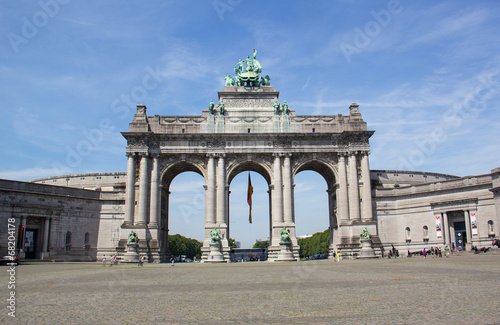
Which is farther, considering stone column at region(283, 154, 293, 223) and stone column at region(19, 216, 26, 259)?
stone column at region(283, 154, 293, 223)

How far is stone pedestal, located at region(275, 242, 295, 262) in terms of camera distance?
5191 cm

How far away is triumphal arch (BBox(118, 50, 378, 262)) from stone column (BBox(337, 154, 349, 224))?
5.1 inches

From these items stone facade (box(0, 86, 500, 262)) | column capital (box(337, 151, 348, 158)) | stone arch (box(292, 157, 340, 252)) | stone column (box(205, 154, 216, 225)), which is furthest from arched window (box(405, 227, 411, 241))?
stone column (box(205, 154, 216, 225))

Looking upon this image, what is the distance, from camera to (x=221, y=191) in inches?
2229

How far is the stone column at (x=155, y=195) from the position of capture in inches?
2217

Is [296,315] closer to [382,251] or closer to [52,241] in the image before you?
[382,251]

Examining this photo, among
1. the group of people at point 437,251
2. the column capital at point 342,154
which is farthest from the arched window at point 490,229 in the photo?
the column capital at point 342,154

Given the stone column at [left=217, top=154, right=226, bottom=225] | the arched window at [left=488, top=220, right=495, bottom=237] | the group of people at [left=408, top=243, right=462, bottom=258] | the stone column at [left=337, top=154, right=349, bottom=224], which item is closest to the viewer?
the group of people at [left=408, top=243, right=462, bottom=258]

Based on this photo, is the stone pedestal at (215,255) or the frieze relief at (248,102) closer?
the stone pedestal at (215,255)

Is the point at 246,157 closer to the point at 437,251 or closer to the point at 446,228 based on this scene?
the point at 437,251

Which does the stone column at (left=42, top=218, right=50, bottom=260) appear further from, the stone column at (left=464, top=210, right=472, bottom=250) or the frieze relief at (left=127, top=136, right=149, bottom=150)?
the stone column at (left=464, top=210, right=472, bottom=250)

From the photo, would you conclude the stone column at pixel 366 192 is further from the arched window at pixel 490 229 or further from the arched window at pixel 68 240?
the arched window at pixel 68 240

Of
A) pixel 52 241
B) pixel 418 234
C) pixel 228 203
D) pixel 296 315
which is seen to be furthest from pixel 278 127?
pixel 296 315

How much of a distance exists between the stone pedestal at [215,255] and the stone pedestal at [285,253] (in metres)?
6.97
